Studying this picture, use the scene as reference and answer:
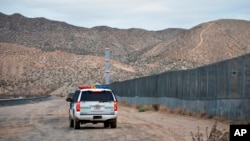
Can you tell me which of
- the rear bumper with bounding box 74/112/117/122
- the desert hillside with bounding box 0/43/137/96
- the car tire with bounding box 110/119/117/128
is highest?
the desert hillside with bounding box 0/43/137/96

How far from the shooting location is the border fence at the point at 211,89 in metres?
26.8

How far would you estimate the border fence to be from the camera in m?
26.8

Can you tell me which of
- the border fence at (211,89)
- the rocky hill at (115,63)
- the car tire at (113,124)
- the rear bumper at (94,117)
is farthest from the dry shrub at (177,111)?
the rocky hill at (115,63)

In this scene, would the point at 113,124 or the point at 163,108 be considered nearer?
the point at 113,124

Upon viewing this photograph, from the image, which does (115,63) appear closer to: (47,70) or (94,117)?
(47,70)

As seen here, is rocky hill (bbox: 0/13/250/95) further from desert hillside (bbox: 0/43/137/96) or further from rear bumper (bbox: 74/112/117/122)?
rear bumper (bbox: 74/112/117/122)

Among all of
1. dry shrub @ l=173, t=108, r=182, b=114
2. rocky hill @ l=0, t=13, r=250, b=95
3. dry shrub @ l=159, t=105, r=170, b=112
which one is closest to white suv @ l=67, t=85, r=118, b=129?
dry shrub @ l=173, t=108, r=182, b=114

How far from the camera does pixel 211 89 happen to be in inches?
1252

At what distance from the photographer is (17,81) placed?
14050 centimetres

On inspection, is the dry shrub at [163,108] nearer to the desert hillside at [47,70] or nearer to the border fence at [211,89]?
the border fence at [211,89]

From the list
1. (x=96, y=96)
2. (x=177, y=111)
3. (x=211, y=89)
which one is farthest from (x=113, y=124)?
(x=177, y=111)

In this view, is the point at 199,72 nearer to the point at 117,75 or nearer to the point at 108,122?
the point at 108,122

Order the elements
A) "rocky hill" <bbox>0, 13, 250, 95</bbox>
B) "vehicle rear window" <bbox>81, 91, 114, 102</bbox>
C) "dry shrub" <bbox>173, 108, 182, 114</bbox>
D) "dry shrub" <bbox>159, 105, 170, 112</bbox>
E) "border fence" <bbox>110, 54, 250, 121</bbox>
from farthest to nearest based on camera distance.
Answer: "rocky hill" <bbox>0, 13, 250, 95</bbox> < "dry shrub" <bbox>159, 105, 170, 112</bbox> < "dry shrub" <bbox>173, 108, 182, 114</bbox> < "border fence" <bbox>110, 54, 250, 121</bbox> < "vehicle rear window" <bbox>81, 91, 114, 102</bbox>

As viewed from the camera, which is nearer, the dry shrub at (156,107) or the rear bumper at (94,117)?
the rear bumper at (94,117)
